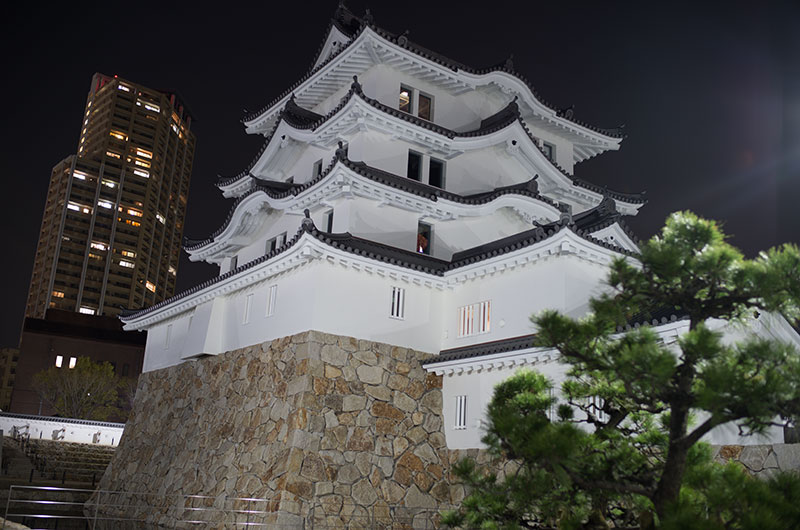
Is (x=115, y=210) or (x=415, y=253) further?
(x=115, y=210)

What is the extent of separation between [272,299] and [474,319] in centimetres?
526

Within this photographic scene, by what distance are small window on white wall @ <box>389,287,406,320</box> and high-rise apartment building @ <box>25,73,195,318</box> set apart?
260 ft

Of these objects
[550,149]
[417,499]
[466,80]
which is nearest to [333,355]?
[417,499]

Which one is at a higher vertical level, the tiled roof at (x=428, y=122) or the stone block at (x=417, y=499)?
the tiled roof at (x=428, y=122)

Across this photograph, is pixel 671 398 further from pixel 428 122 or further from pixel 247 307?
pixel 428 122

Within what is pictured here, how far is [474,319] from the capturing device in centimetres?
1639

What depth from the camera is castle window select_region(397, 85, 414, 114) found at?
21.1 metres

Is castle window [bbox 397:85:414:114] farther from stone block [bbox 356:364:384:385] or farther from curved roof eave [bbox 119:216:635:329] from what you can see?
stone block [bbox 356:364:384:385]

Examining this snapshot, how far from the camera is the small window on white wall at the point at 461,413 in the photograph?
51.1 ft

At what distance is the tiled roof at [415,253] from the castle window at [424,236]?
1092 mm

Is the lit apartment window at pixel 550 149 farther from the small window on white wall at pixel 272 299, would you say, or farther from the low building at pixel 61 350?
the low building at pixel 61 350

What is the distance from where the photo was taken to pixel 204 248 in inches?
922

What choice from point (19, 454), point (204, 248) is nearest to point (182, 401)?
point (204, 248)

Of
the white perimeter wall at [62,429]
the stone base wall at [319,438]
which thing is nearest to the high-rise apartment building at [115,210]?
the white perimeter wall at [62,429]
